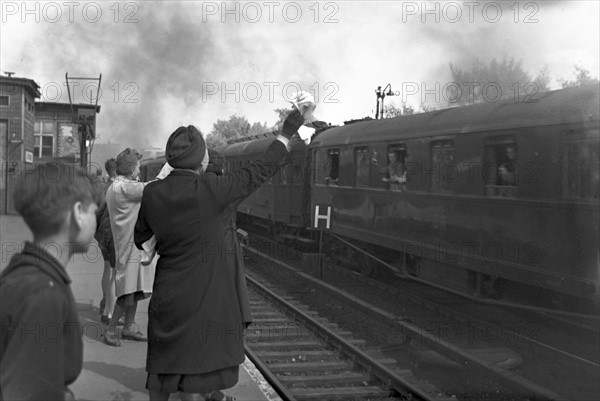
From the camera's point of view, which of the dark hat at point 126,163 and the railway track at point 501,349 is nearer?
the dark hat at point 126,163

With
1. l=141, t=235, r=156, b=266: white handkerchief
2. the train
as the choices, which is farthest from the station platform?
the train

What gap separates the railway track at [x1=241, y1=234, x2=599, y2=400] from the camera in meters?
5.74

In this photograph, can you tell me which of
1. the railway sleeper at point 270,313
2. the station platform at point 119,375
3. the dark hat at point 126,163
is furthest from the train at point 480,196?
the dark hat at point 126,163

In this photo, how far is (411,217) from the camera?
9.30 metres

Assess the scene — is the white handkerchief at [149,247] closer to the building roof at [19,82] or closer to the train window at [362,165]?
the train window at [362,165]

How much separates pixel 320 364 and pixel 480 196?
292 cm

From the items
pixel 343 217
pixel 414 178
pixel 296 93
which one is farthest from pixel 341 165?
pixel 296 93

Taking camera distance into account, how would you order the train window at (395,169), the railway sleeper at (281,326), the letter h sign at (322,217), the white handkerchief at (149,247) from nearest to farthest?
the white handkerchief at (149,247) < the railway sleeper at (281,326) < the train window at (395,169) < the letter h sign at (322,217)

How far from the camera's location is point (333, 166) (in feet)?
40.8

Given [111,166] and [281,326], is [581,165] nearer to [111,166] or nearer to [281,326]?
[281,326]

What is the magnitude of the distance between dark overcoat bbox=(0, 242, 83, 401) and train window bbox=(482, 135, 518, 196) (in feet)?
20.5

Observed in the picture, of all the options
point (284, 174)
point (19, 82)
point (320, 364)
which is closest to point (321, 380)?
point (320, 364)

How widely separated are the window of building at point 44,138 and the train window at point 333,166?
97.6ft

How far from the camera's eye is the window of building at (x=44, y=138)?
38.1 metres
